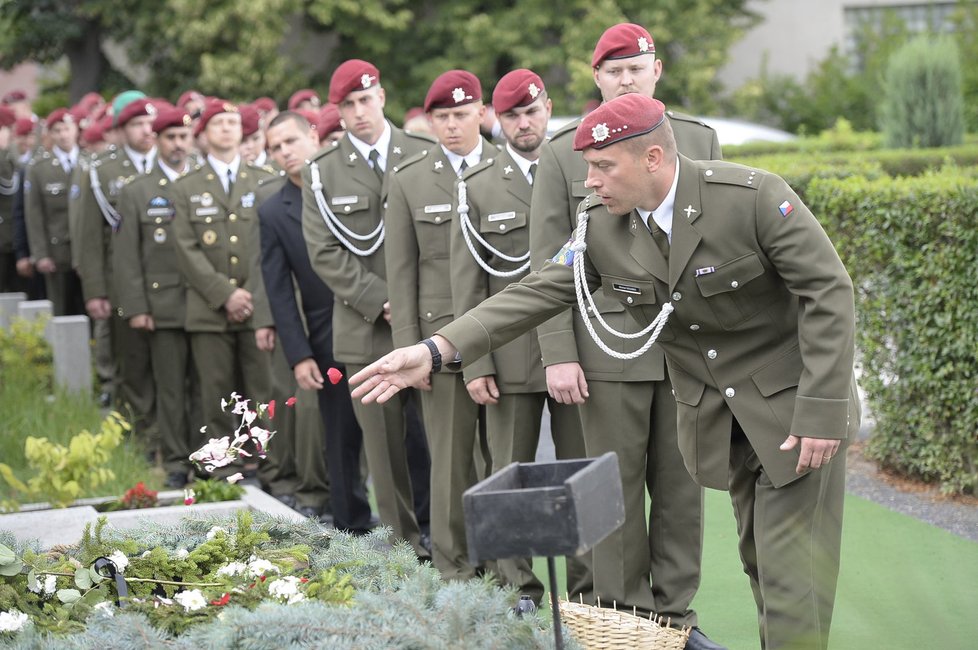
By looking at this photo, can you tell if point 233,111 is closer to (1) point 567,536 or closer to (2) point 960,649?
(1) point 567,536

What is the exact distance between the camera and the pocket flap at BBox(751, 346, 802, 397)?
13.8 feet

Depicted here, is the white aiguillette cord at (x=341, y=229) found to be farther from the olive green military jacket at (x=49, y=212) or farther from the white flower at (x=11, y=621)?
the olive green military jacket at (x=49, y=212)

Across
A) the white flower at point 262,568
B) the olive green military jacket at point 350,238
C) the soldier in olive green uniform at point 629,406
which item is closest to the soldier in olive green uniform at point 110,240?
the olive green military jacket at point 350,238

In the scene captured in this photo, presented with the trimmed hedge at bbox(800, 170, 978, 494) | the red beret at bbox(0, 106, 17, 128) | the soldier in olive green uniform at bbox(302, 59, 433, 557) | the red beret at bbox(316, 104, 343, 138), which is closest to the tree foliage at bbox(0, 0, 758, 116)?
the red beret at bbox(0, 106, 17, 128)

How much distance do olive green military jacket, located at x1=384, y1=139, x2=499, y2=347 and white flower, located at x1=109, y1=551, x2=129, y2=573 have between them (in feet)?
6.92

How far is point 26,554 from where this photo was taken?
438 centimetres

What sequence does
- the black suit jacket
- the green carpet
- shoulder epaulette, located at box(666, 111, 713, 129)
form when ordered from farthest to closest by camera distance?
the black suit jacket → shoulder epaulette, located at box(666, 111, 713, 129) → the green carpet

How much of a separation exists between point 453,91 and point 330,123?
2081 mm

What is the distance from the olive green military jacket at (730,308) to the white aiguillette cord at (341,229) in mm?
2406

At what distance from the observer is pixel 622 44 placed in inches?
207

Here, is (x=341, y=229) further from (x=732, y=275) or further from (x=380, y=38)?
(x=380, y=38)

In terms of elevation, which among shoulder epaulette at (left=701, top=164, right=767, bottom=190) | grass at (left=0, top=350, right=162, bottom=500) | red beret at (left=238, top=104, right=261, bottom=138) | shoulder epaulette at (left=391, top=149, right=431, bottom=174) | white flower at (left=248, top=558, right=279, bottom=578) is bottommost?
grass at (left=0, top=350, right=162, bottom=500)

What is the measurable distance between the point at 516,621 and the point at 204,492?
11.9 ft

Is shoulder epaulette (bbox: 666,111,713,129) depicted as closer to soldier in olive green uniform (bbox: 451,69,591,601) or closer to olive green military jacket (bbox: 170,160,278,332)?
soldier in olive green uniform (bbox: 451,69,591,601)
